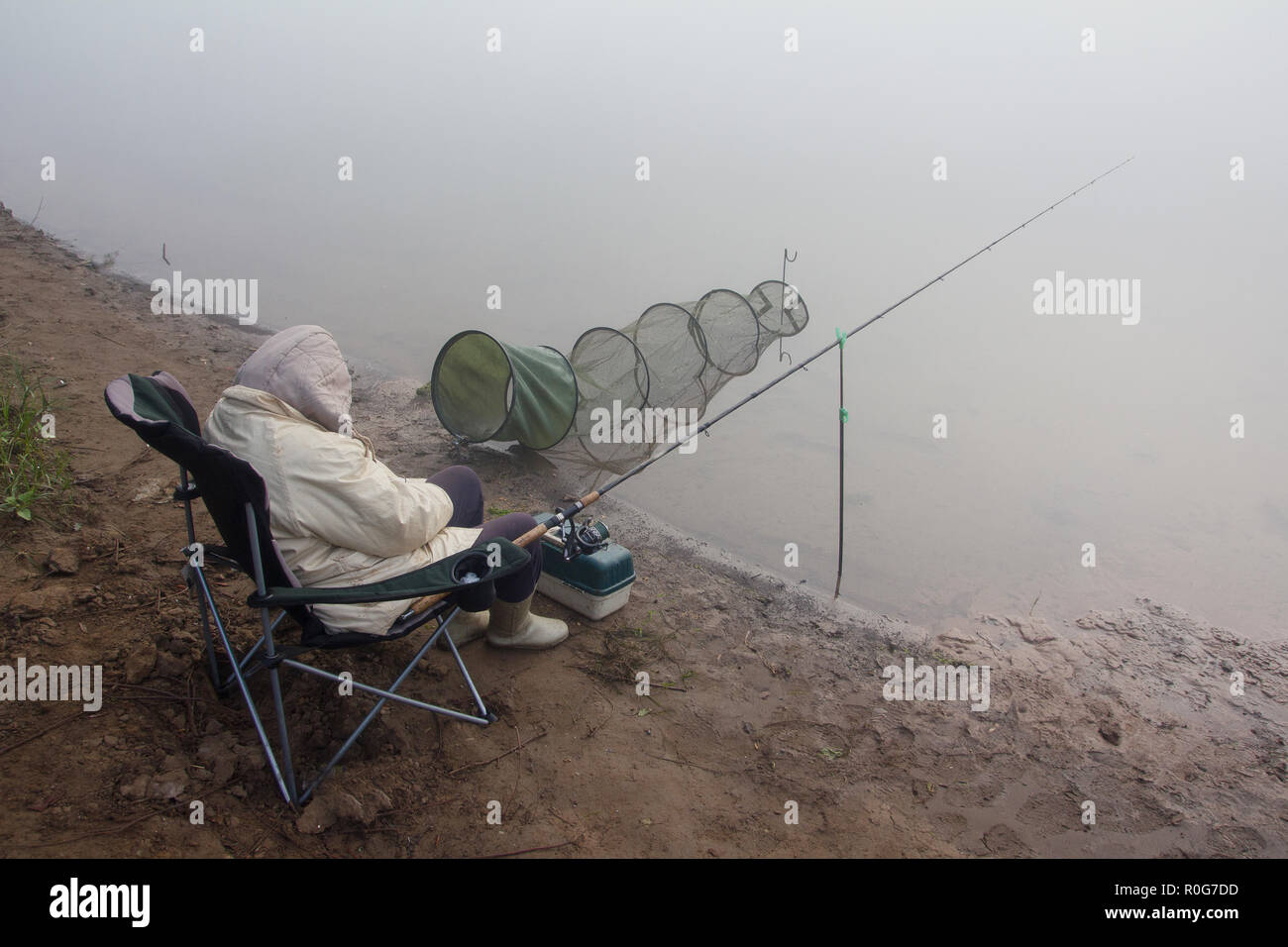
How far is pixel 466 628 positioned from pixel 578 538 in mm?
612

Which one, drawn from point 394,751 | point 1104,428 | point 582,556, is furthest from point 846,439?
point 394,751

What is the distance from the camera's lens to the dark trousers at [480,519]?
3.41 meters

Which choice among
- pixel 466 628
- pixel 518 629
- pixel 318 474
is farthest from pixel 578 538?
pixel 318 474

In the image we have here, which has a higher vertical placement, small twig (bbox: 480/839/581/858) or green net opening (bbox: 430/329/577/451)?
green net opening (bbox: 430/329/577/451)

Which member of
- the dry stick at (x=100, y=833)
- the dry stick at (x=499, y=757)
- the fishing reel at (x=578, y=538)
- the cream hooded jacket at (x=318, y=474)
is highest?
the cream hooded jacket at (x=318, y=474)

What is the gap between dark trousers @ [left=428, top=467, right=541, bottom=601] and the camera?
341 cm

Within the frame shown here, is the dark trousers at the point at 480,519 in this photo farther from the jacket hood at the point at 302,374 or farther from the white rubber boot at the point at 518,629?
the jacket hood at the point at 302,374
